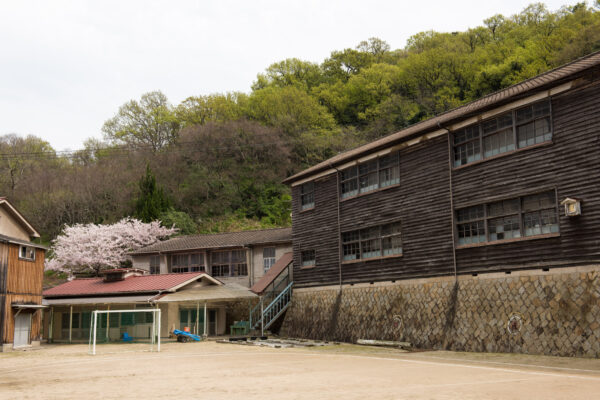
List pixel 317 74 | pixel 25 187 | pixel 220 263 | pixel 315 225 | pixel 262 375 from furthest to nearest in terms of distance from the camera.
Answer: pixel 317 74, pixel 25 187, pixel 220 263, pixel 315 225, pixel 262 375

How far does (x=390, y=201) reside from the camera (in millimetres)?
24141

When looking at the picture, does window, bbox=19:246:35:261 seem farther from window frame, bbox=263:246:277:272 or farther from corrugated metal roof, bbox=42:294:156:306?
window frame, bbox=263:246:277:272

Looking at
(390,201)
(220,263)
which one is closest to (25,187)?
(220,263)

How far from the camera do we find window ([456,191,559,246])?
57.9 ft

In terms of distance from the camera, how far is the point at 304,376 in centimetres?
1341

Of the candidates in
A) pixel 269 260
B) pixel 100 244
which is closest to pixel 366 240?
pixel 269 260

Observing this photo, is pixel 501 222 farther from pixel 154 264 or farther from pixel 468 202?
pixel 154 264

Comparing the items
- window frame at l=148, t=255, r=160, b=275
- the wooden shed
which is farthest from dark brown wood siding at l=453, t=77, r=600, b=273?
window frame at l=148, t=255, r=160, b=275

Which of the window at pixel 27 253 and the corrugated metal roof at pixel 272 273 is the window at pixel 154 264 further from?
the window at pixel 27 253

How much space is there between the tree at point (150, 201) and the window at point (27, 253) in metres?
19.4

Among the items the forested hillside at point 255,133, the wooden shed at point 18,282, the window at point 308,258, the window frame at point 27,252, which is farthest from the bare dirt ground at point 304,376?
the forested hillside at point 255,133

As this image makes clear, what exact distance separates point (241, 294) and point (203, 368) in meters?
14.9

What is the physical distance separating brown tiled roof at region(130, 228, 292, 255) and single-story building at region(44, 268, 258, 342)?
3788mm

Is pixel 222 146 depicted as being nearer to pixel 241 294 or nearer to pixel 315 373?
pixel 241 294
